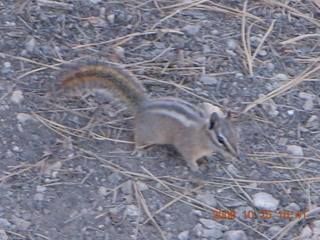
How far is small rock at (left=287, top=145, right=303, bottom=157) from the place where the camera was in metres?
4.58

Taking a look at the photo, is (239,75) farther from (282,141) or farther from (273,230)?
(273,230)

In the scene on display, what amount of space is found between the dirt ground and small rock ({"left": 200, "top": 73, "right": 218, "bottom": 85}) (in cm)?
1

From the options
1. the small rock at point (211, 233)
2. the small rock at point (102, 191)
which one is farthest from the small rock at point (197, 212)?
the small rock at point (102, 191)

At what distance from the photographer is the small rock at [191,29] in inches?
→ 211

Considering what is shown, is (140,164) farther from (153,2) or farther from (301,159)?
(153,2)

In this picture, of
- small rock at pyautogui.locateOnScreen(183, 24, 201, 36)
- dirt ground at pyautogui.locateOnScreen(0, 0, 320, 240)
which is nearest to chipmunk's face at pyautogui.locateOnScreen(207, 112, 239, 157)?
dirt ground at pyautogui.locateOnScreen(0, 0, 320, 240)

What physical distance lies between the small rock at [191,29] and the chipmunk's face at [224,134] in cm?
129

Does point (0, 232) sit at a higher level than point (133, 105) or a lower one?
lower

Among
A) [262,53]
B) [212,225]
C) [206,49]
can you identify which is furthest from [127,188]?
[262,53]

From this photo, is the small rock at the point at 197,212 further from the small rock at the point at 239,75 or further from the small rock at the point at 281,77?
the small rock at the point at 281,77

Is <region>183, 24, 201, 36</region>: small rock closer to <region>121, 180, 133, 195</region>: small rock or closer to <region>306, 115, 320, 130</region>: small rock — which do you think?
<region>306, 115, 320, 130</region>: small rock

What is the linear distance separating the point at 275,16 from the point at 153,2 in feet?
3.56

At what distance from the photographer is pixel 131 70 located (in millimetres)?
4988

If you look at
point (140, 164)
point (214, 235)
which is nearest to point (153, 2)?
point (140, 164)
